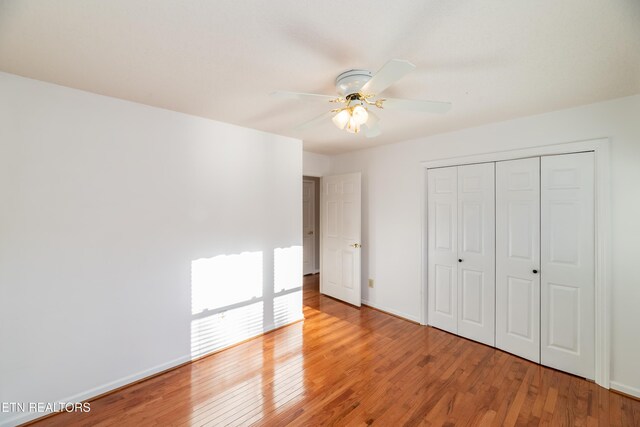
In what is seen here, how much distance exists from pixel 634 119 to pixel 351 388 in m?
3.14

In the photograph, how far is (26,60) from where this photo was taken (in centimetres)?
166

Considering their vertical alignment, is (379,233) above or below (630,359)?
above

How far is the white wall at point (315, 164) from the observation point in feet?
14.1

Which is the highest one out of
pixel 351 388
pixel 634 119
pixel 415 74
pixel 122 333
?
pixel 415 74

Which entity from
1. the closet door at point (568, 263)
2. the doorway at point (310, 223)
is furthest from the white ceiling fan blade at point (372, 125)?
the doorway at point (310, 223)

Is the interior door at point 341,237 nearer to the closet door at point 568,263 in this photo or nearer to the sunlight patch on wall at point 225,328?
the sunlight patch on wall at point 225,328

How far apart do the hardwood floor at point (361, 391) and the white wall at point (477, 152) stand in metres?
0.59

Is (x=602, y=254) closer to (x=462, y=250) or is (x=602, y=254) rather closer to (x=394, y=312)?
(x=462, y=250)

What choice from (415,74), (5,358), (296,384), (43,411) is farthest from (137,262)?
(415,74)

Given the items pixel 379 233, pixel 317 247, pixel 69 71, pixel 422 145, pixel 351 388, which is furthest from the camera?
pixel 317 247

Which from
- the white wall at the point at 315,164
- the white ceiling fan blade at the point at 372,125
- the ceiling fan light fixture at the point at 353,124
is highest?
the white wall at the point at 315,164

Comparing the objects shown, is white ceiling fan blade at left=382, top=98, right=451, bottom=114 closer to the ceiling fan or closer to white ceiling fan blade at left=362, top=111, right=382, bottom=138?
the ceiling fan

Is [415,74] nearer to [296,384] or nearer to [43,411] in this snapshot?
[296,384]

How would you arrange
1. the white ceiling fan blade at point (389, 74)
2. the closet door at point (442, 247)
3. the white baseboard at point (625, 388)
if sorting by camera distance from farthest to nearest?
the closet door at point (442, 247) → the white baseboard at point (625, 388) → the white ceiling fan blade at point (389, 74)
